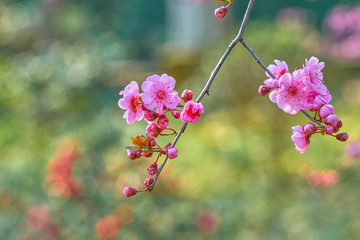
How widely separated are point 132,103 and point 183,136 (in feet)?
12.6

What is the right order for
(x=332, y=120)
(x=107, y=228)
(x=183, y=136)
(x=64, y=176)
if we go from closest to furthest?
(x=332, y=120), (x=107, y=228), (x=64, y=176), (x=183, y=136)

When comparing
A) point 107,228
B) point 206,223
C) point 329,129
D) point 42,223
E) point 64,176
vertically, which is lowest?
point 329,129

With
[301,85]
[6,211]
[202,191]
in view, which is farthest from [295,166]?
[301,85]

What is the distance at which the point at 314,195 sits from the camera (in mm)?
2924

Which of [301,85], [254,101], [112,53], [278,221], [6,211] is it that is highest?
[112,53]

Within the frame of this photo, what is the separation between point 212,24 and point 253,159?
2982 mm

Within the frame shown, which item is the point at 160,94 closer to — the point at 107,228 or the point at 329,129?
the point at 329,129

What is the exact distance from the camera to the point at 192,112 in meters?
0.95

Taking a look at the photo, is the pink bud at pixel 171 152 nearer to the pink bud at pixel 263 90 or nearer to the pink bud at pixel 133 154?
the pink bud at pixel 133 154

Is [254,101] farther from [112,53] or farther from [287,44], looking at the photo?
[112,53]

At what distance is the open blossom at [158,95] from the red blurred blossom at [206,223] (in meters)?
1.45

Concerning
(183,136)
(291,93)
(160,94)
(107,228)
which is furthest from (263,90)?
(183,136)

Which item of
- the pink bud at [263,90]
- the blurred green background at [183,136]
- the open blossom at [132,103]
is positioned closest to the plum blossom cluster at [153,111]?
the open blossom at [132,103]

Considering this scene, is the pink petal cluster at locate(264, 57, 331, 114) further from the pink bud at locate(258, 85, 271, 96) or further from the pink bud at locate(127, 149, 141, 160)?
the pink bud at locate(127, 149, 141, 160)
